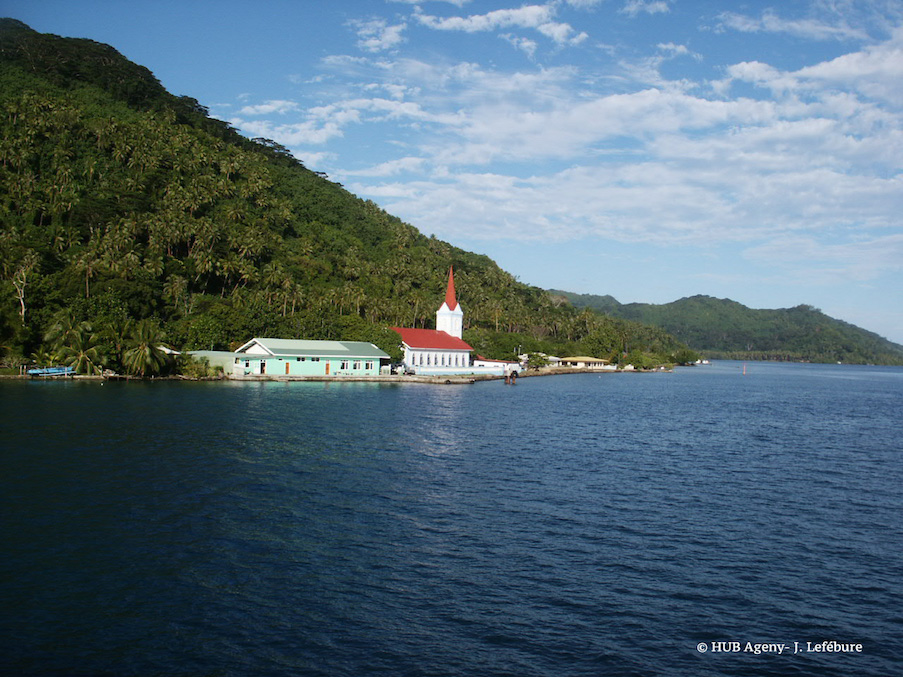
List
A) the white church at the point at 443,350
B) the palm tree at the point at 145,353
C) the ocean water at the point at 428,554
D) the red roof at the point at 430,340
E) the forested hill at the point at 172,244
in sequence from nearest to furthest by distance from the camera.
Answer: the ocean water at the point at 428,554
the palm tree at the point at 145,353
the forested hill at the point at 172,244
the white church at the point at 443,350
the red roof at the point at 430,340

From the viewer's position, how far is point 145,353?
6875cm

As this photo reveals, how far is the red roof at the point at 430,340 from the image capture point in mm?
99500

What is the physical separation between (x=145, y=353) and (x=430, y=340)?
1762 inches

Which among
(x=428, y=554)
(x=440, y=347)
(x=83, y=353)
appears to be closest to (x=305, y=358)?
(x=83, y=353)

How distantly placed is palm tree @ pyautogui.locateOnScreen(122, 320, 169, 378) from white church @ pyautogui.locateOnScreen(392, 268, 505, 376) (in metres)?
35.0

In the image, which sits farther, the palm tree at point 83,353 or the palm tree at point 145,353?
the palm tree at point 145,353

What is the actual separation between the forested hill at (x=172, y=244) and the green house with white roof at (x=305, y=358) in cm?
523

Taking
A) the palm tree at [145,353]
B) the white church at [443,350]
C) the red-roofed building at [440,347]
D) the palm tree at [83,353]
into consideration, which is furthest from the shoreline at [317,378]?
the red-roofed building at [440,347]

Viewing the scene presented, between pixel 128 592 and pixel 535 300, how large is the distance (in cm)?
18489

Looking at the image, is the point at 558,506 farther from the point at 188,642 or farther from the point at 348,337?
the point at 348,337

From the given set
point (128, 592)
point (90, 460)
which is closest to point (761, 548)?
point (128, 592)

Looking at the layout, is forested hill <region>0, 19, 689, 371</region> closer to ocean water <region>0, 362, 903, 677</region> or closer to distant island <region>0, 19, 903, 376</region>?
distant island <region>0, 19, 903, 376</region>

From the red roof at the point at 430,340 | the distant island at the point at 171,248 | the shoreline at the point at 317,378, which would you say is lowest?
the shoreline at the point at 317,378

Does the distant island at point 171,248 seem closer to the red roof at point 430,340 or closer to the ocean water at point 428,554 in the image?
the red roof at point 430,340
